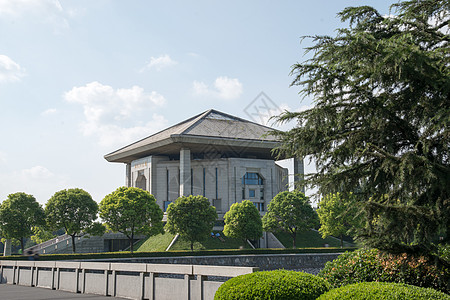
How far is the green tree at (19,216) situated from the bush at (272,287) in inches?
1726

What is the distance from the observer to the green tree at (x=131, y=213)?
2069 inches

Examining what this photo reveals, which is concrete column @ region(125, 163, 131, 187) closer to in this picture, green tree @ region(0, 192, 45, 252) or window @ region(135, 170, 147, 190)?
window @ region(135, 170, 147, 190)

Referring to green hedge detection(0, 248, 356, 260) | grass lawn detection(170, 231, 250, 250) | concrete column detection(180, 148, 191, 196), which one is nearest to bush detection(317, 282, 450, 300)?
green hedge detection(0, 248, 356, 260)

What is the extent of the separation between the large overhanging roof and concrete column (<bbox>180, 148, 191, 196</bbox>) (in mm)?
1390

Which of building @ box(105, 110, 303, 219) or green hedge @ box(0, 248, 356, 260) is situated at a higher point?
building @ box(105, 110, 303, 219)

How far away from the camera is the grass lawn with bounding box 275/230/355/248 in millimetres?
63719

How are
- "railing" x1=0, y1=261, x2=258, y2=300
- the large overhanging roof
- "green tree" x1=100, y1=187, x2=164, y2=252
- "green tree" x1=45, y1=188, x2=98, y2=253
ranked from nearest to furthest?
"railing" x1=0, y1=261, x2=258, y2=300 → "green tree" x1=45, y1=188, x2=98, y2=253 → "green tree" x1=100, y1=187, x2=164, y2=252 → the large overhanging roof

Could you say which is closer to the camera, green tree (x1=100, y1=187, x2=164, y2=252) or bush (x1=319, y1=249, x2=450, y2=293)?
bush (x1=319, y1=249, x2=450, y2=293)

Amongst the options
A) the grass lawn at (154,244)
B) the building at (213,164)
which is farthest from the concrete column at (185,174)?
the grass lawn at (154,244)

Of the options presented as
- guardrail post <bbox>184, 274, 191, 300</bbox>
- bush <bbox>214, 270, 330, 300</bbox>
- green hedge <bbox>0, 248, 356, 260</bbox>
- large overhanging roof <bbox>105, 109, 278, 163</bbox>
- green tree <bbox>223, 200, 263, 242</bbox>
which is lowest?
green hedge <bbox>0, 248, 356, 260</bbox>

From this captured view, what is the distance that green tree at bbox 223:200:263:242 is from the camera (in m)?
56.3

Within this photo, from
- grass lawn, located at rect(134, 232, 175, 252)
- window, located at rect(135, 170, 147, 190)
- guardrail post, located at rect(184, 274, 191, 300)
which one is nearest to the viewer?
guardrail post, located at rect(184, 274, 191, 300)

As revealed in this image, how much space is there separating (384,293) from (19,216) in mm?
46760

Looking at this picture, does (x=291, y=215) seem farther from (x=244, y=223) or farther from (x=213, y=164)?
(x=213, y=164)
